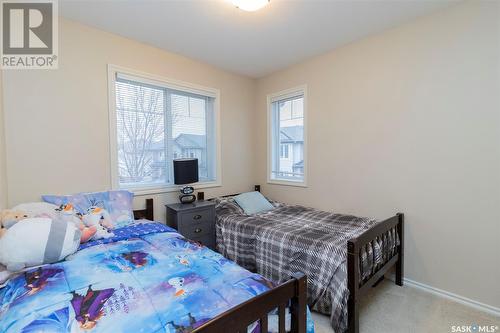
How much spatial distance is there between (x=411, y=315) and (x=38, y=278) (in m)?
2.64

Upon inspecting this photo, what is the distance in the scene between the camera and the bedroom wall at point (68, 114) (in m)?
1.99

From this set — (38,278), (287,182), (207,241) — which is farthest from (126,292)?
(287,182)

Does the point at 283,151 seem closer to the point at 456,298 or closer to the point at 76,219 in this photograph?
the point at 456,298

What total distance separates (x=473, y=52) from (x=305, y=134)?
1.78m

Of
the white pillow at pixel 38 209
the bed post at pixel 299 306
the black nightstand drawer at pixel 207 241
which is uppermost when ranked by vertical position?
the white pillow at pixel 38 209

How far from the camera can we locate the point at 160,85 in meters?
2.83

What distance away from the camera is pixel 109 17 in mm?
2188

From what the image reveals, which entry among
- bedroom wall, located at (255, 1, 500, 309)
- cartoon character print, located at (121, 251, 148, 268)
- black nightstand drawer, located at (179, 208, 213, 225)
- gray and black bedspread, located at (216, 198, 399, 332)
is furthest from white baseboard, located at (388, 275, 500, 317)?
cartoon character print, located at (121, 251, 148, 268)

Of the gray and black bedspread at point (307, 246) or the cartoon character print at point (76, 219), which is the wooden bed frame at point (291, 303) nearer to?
the gray and black bedspread at point (307, 246)

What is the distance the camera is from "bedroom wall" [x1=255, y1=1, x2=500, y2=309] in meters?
1.92

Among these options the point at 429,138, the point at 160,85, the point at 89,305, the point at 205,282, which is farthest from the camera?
the point at 160,85

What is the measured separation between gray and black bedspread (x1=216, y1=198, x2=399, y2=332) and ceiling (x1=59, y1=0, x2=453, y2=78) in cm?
201

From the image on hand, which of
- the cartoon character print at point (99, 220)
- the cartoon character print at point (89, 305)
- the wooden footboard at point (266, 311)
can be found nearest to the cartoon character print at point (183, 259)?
the cartoon character print at point (89, 305)

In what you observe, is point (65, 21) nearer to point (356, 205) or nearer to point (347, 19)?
point (347, 19)
